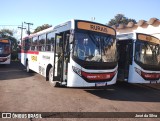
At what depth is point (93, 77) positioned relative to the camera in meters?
8.56

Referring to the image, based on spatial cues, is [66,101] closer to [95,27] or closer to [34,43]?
[95,27]

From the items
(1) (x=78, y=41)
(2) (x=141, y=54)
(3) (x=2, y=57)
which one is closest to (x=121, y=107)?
(1) (x=78, y=41)

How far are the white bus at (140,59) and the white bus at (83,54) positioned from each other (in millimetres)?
1589

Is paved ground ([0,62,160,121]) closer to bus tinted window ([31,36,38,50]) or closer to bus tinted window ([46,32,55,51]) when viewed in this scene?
bus tinted window ([46,32,55,51])

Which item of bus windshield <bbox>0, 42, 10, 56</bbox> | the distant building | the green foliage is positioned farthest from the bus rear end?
the green foliage

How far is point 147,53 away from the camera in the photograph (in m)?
10.9

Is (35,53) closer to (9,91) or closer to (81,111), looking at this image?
(9,91)

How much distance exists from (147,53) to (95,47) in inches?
140

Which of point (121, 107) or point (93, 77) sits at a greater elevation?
point (93, 77)

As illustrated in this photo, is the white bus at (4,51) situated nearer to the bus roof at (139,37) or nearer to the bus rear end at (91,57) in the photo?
the bus roof at (139,37)

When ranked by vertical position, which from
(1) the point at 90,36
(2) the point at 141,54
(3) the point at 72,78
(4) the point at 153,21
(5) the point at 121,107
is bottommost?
(5) the point at 121,107

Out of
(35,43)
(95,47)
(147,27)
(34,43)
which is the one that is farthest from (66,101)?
(147,27)

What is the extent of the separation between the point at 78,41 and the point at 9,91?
3.61 m

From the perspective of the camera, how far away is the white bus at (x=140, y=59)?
10.6 meters
